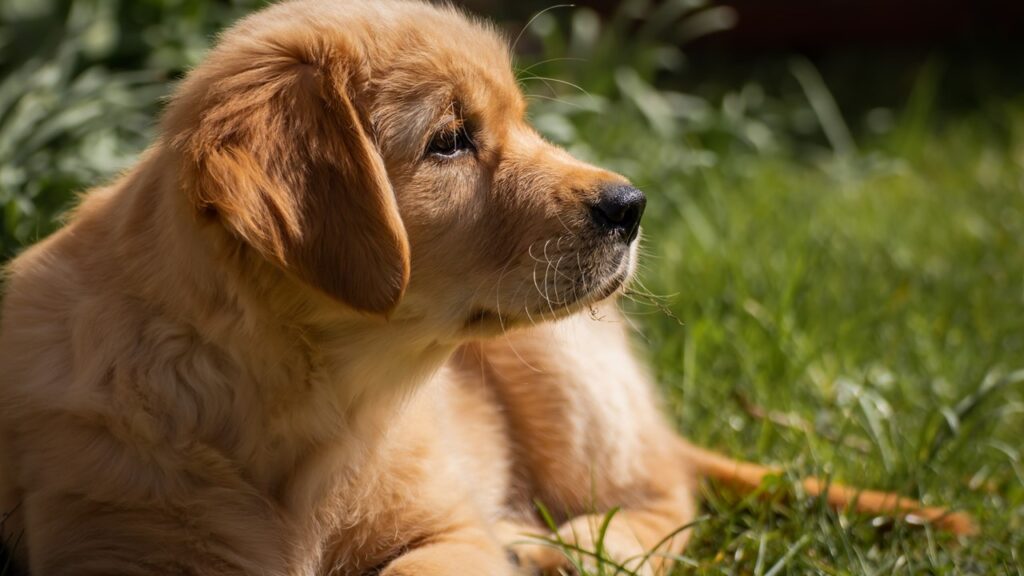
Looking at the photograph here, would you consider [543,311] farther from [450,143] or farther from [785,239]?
[785,239]

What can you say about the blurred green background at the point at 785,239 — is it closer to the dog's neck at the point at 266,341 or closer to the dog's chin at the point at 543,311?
the dog's chin at the point at 543,311

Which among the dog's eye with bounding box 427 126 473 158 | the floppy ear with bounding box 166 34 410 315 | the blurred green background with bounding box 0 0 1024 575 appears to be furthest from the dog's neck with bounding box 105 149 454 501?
the blurred green background with bounding box 0 0 1024 575

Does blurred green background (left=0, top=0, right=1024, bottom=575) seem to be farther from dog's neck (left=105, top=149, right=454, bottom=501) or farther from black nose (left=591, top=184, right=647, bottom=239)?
dog's neck (left=105, top=149, right=454, bottom=501)

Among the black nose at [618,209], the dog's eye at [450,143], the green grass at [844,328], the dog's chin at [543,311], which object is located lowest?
the green grass at [844,328]

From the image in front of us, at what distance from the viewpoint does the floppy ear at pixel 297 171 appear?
1.96 m

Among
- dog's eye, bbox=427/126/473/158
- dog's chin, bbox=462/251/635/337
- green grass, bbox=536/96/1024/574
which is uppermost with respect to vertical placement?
dog's eye, bbox=427/126/473/158

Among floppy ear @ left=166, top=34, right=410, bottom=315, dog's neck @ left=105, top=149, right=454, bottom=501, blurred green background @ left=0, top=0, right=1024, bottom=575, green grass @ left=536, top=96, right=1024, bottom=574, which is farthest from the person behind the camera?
blurred green background @ left=0, top=0, right=1024, bottom=575

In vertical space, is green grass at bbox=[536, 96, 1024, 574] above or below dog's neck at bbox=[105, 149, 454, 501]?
below

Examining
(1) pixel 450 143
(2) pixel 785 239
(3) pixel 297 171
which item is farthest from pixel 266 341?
(2) pixel 785 239

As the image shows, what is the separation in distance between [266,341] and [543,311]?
0.54 m

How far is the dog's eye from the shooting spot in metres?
2.30

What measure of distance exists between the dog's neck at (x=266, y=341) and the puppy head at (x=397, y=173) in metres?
0.11

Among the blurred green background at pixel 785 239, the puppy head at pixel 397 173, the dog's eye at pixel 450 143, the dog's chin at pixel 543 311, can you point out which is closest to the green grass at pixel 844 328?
the blurred green background at pixel 785 239

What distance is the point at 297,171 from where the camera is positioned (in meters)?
2.06
